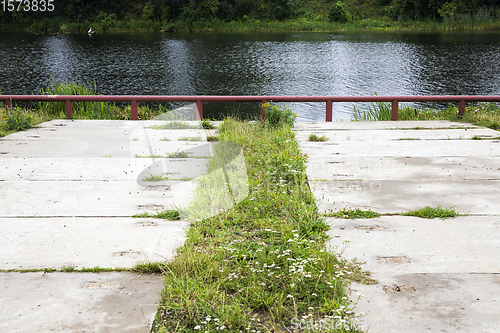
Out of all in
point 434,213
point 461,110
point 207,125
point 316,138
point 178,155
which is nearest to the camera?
point 434,213

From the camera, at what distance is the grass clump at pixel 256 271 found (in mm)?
3105

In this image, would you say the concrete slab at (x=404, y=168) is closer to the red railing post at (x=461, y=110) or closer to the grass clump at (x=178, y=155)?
the grass clump at (x=178, y=155)

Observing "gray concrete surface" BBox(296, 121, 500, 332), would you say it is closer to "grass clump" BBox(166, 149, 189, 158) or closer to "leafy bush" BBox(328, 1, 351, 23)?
"grass clump" BBox(166, 149, 189, 158)

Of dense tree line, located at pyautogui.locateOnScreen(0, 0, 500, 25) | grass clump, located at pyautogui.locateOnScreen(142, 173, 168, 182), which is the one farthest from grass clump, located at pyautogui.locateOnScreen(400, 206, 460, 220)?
dense tree line, located at pyautogui.locateOnScreen(0, 0, 500, 25)

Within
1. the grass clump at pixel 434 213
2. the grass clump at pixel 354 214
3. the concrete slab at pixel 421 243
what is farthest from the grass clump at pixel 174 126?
the grass clump at pixel 434 213

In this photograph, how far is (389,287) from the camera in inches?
137

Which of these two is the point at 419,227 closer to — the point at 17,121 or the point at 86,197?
the point at 86,197

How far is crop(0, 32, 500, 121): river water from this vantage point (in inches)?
839

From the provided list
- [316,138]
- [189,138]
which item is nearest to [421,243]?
[316,138]

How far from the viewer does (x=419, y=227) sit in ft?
15.0

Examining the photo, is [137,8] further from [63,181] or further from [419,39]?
[63,181]

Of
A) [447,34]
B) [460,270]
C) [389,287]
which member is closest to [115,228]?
[389,287]

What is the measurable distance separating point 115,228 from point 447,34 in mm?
43046

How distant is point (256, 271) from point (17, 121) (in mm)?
7363
